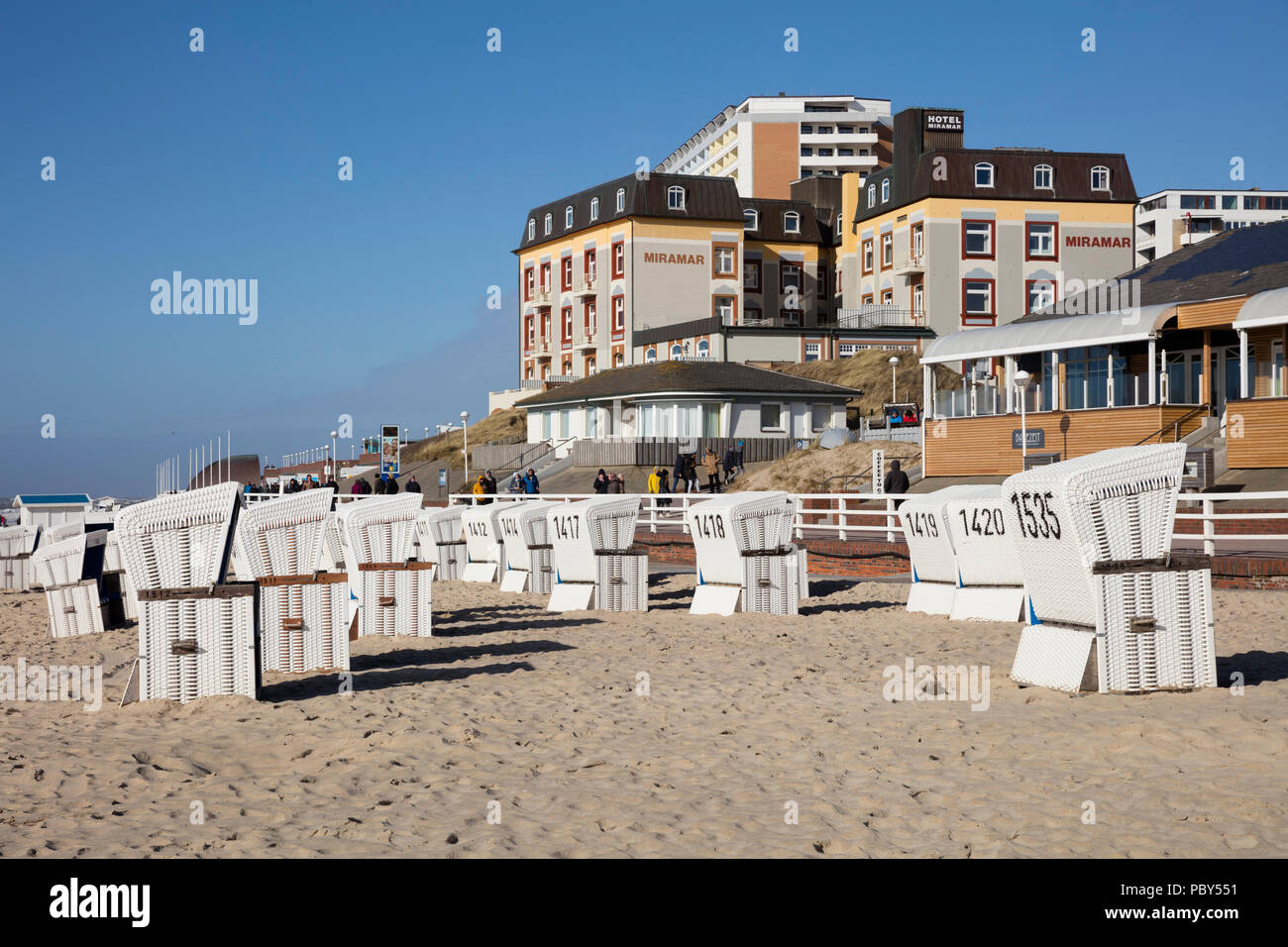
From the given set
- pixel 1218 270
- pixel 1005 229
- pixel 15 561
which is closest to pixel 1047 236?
pixel 1005 229

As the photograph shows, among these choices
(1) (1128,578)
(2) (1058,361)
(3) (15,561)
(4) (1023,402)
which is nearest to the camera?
(1) (1128,578)

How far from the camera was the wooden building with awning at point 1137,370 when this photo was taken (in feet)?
86.0

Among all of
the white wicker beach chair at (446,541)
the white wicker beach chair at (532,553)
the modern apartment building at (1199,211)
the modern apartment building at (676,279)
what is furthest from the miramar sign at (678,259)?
the modern apartment building at (1199,211)

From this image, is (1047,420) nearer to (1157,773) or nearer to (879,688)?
(879,688)

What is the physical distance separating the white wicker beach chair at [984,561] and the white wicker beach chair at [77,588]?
9958mm

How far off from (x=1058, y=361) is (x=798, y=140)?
8390 cm

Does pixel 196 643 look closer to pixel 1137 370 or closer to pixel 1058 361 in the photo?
pixel 1137 370

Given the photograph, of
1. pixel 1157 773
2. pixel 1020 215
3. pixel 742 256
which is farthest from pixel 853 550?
pixel 742 256

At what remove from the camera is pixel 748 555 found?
15.2 m

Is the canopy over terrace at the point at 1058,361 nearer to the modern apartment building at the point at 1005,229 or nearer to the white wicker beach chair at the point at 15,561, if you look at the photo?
the white wicker beach chair at the point at 15,561

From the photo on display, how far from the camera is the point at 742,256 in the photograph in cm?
7706

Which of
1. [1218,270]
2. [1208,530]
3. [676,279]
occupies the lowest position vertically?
[1208,530]

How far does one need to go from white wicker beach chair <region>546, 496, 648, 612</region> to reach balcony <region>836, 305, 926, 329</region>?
53.7 meters
